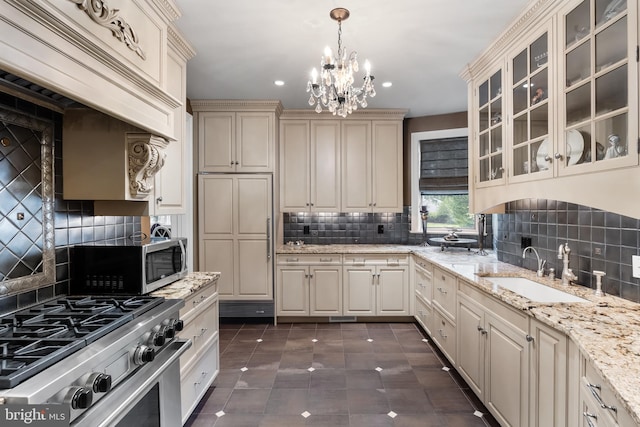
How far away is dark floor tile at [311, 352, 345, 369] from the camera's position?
2.98 meters

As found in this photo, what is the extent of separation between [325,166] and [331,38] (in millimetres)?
1994

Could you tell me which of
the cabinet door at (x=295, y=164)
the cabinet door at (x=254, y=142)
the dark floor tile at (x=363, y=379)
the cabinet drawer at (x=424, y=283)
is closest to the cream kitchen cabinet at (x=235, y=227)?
the cabinet door at (x=254, y=142)

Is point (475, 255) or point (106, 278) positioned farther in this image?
point (475, 255)

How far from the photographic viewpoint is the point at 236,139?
4078mm

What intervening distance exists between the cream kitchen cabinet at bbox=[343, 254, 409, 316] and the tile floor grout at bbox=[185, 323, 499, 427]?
1.44 feet

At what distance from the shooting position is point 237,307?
13.3 ft

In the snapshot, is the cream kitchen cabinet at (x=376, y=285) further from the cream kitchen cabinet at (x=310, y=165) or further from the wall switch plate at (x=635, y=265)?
the wall switch plate at (x=635, y=265)

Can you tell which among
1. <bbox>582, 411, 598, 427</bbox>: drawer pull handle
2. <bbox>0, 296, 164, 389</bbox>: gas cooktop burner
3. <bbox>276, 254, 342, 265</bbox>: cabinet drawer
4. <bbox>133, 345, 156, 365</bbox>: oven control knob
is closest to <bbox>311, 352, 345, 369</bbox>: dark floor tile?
<bbox>276, 254, 342, 265</bbox>: cabinet drawer

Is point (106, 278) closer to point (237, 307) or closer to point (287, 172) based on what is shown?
point (237, 307)

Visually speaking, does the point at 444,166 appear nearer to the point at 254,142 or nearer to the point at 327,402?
the point at 254,142

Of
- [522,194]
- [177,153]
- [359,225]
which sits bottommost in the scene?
[359,225]

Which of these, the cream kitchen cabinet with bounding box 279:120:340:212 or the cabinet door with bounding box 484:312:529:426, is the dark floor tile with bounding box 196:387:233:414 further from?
the cream kitchen cabinet with bounding box 279:120:340:212

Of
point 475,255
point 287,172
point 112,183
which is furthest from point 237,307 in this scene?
point 475,255

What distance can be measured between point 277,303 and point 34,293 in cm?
269
